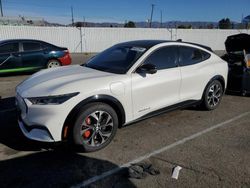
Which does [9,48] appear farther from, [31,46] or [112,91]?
[112,91]

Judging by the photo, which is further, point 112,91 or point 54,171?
point 112,91

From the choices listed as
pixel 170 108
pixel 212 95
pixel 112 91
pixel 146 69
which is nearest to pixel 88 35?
pixel 212 95

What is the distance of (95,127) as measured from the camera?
371 cm

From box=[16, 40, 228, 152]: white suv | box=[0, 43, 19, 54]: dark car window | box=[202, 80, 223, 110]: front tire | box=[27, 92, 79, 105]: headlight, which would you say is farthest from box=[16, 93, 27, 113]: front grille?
box=[0, 43, 19, 54]: dark car window

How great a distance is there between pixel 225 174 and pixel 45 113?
2.43 meters

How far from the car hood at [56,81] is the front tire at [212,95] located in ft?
7.91

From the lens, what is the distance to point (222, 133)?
4.39 meters

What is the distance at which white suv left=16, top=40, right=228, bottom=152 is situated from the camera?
11.2 feet

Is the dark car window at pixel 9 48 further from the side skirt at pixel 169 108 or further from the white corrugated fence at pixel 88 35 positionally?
the white corrugated fence at pixel 88 35

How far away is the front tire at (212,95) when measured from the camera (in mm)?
5371

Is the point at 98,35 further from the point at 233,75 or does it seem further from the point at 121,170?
the point at 121,170

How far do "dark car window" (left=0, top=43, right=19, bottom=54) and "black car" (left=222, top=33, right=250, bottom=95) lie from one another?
737cm

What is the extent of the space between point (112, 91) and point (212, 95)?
276cm

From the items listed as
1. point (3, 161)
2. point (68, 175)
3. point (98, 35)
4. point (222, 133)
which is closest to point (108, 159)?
point (68, 175)
